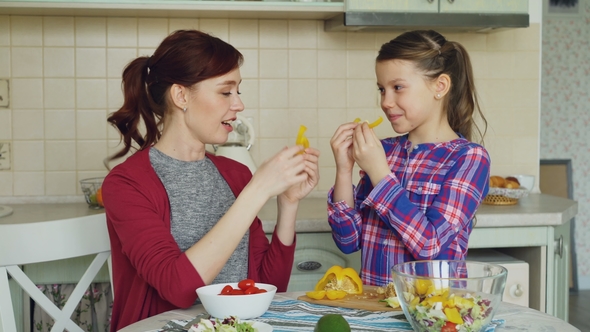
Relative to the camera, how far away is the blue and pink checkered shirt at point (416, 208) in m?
1.56

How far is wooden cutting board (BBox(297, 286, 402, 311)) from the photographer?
4.42 feet

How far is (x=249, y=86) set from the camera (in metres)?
2.79

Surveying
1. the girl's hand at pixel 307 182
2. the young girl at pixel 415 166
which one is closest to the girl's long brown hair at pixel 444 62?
the young girl at pixel 415 166

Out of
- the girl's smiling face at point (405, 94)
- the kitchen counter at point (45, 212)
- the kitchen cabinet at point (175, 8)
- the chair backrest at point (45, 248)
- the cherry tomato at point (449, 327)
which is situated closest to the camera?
the cherry tomato at point (449, 327)

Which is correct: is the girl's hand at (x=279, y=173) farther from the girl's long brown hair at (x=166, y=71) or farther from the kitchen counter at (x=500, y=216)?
the kitchen counter at (x=500, y=216)

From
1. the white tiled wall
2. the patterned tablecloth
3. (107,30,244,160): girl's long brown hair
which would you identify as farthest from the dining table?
the white tiled wall

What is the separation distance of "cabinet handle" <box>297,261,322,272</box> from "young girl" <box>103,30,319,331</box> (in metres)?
0.57

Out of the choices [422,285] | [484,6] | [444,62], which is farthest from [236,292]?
[484,6]

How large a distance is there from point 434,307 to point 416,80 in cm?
75

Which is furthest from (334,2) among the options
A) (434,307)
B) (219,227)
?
(434,307)

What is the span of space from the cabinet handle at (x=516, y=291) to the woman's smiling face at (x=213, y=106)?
1.26 meters

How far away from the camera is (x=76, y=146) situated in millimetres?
2709

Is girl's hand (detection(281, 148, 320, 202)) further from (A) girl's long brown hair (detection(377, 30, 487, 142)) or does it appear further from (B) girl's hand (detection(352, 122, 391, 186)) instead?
(A) girl's long brown hair (detection(377, 30, 487, 142))

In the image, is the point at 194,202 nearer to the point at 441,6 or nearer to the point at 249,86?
the point at 249,86
